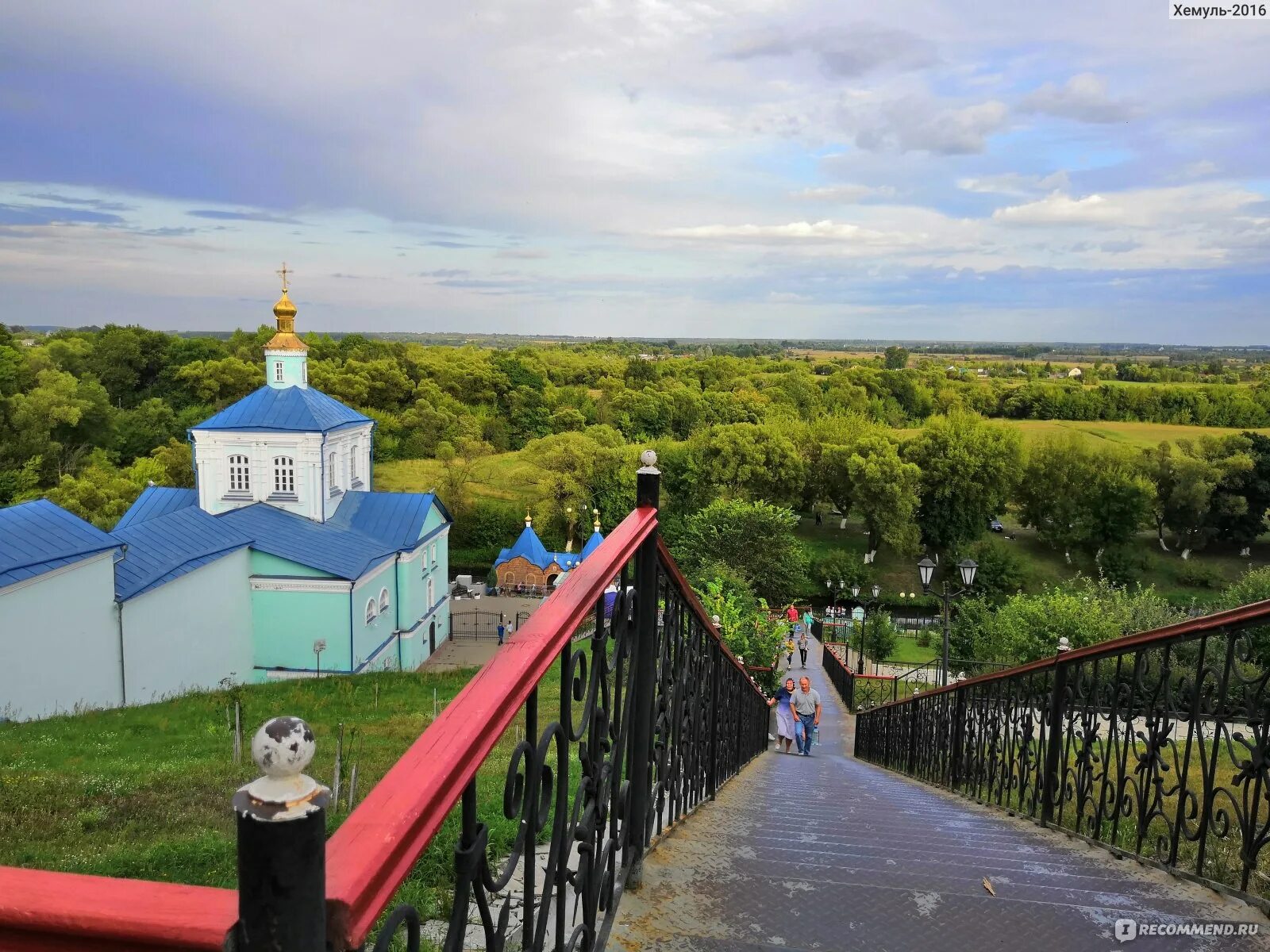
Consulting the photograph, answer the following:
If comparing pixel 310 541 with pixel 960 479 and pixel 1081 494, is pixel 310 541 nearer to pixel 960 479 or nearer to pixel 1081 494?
pixel 960 479

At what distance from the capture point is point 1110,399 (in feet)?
209

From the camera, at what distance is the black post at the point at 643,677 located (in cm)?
268

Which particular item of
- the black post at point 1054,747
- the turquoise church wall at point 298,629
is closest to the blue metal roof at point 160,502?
the turquoise church wall at point 298,629

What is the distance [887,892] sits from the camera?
9.89 ft

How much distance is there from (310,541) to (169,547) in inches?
143

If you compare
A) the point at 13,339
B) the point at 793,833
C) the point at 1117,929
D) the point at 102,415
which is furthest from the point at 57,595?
the point at 13,339

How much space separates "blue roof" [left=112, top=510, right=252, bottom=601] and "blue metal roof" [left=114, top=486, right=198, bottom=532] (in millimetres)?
2861

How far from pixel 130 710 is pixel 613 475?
1177 inches

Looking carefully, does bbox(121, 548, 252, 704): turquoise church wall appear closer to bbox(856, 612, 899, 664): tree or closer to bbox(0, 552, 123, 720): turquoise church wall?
bbox(0, 552, 123, 720): turquoise church wall

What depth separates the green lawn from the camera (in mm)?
4750

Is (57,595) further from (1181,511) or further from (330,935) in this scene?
(1181,511)

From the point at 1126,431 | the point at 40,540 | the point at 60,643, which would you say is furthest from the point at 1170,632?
the point at 1126,431

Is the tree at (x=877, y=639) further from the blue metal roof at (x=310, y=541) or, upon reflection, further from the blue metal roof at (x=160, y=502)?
the blue metal roof at (x=160, y=502)

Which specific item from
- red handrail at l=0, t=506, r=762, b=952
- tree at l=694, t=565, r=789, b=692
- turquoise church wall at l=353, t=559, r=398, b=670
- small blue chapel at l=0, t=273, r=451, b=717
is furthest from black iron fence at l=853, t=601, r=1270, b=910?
turquoise church wall at l=353, t=559, r=398, b=670
